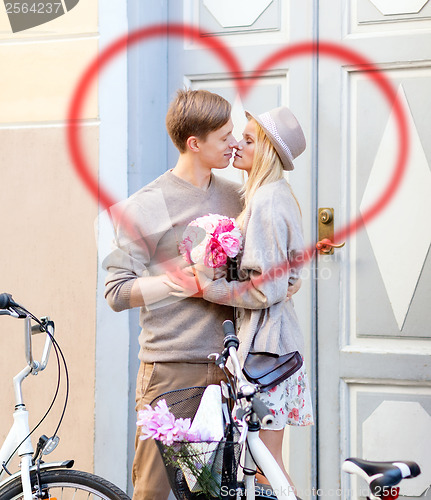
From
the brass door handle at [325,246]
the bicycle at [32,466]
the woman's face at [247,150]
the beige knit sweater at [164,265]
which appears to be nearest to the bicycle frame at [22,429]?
the bicycle at [32,466]

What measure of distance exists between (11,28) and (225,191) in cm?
149

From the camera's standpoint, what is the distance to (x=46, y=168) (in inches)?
130

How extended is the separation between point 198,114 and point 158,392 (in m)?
0.92

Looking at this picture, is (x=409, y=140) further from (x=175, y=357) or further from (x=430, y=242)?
(x=175, y=357)

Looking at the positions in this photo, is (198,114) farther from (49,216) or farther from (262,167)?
(49,216)

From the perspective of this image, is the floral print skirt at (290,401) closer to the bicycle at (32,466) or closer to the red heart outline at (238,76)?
the bicycle at (32,466)

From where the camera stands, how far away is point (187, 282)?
7.70 feet

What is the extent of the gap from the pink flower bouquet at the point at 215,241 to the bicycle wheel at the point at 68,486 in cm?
78

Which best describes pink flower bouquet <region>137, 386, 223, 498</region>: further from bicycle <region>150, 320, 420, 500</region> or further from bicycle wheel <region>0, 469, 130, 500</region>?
bicycle wheel <region>0, 469, 130, 500</region>

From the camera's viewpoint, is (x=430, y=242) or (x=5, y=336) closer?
(x=430, y=242)

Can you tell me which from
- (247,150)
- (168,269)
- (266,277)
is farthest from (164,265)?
(247,150)

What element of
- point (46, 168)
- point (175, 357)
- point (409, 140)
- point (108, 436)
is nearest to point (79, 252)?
point (46, 168)

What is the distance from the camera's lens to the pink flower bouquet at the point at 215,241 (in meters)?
2.23

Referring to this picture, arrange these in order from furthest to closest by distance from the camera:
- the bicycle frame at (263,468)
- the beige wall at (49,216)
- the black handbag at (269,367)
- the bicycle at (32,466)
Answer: the beige wall at (49,216)
the bicycle at (32,466)
the black handbag at (269,367)
the bicycle frame at (263,468)
